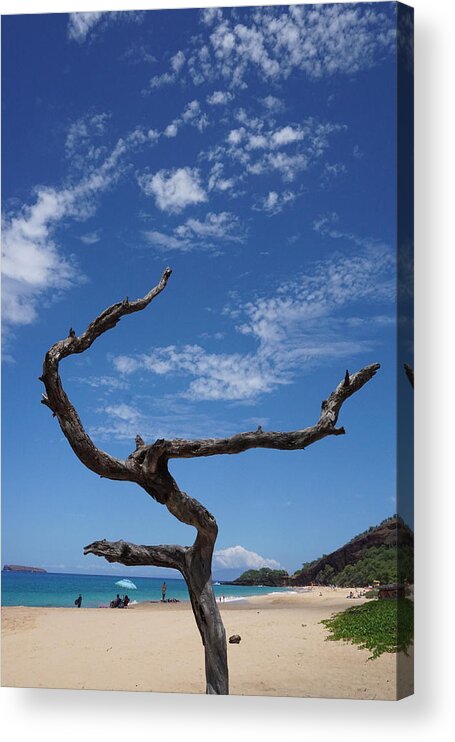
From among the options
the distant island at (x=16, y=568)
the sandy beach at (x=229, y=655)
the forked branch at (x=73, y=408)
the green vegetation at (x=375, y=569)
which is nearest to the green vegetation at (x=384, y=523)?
the green vegetation at (x=375, y=569)

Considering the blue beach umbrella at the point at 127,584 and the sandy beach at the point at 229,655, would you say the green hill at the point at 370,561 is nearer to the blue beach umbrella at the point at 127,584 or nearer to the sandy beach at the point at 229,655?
the sandy beach at the point at 229,655

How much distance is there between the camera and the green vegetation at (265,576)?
263 inches

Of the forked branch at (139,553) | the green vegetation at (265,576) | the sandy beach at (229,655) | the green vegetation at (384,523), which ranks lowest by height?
the sandy beach at (229,655)

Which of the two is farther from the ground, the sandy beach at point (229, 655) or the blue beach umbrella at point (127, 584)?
the blue beach umbrella at point (127, 584)

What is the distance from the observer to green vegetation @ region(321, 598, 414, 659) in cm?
588

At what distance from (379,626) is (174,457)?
1.38 metres

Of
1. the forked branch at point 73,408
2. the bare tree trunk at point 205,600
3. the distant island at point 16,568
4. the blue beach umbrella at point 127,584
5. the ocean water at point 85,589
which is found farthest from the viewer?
the blue beach umbrella at point 127,584

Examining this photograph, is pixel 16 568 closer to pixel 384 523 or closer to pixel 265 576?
pixel 265 576

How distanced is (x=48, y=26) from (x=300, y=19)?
59.5 inches

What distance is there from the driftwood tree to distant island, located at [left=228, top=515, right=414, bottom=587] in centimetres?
62

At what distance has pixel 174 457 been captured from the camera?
5.93m

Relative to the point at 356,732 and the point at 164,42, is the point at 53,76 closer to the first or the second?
the point at 164,42

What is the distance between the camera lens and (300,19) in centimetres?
631

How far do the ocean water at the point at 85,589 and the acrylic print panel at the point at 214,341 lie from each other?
Result: 29 mm
